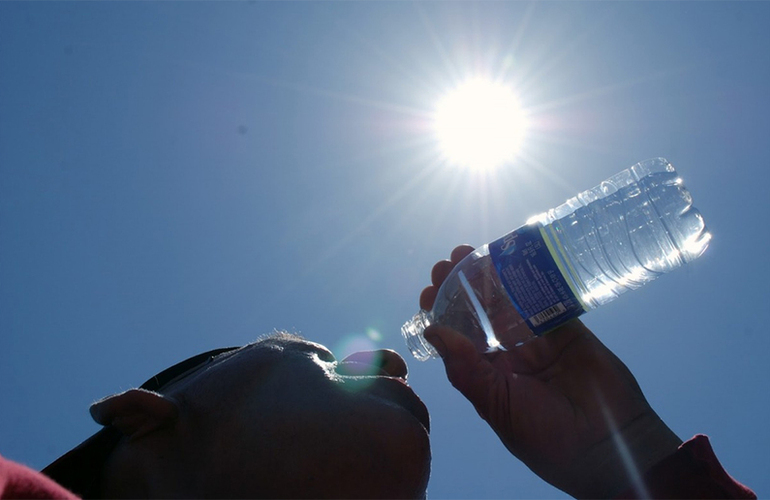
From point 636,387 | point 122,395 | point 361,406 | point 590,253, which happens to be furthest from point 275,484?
point 590,253

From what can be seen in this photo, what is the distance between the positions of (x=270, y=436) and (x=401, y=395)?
0.58 metres

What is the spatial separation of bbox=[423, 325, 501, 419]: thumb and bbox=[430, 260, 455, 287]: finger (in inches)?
24.8

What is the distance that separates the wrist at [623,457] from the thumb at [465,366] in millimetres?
531

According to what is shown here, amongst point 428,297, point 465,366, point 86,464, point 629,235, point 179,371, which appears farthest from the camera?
point 629,235

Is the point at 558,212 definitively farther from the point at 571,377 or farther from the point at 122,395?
the point at 122,395

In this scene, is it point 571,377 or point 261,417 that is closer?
point 261,417

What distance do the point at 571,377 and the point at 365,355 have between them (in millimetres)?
1120

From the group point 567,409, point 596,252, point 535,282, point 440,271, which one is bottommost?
point 567,409

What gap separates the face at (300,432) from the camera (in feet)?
6.15

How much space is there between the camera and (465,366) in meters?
2.73

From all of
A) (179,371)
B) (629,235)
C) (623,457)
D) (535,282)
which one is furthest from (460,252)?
(179,371)

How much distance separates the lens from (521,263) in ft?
8.56

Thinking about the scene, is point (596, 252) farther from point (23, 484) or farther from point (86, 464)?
point (23, 484)

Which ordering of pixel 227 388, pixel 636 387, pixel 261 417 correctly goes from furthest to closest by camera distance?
pixel 636 387, pixel 227 388, pixel 261 417
